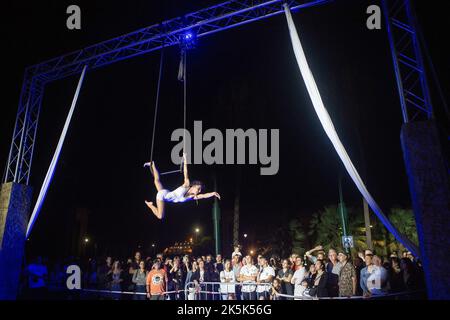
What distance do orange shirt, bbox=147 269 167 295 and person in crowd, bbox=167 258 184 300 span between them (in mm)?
917

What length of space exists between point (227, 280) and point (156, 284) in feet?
5.33

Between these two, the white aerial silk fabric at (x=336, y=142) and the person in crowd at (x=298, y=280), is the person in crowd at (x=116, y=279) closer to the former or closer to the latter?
the person in crowd at (x=298, y=280)

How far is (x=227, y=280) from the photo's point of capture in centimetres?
763

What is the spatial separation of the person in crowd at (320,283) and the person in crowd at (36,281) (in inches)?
269

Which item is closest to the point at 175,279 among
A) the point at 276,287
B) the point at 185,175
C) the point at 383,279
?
the point at 276,287

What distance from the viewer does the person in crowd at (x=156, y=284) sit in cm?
700

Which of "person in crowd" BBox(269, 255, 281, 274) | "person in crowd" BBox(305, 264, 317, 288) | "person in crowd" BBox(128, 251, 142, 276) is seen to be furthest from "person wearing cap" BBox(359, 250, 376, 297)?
"person in crowd" BBox(128, 251, 142, 276)

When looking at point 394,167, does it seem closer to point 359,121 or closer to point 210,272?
point 359,121

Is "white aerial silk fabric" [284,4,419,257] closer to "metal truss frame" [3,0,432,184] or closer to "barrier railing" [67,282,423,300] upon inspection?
"metal truss frame" [3,0,432,184]

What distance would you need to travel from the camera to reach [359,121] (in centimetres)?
1515

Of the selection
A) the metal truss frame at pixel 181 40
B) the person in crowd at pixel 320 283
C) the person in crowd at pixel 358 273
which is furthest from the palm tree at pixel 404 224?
the person in crowd at pixel 320 283

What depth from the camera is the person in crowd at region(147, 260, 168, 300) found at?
700 centimetres

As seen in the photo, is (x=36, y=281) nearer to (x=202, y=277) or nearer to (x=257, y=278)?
(x=202, y=277)

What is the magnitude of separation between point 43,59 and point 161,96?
5210mm
